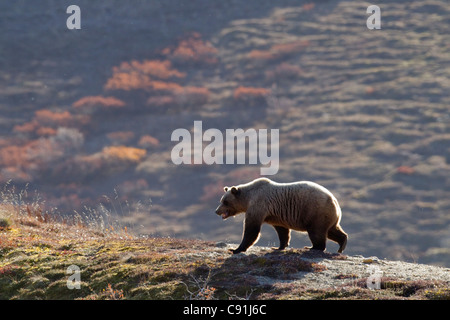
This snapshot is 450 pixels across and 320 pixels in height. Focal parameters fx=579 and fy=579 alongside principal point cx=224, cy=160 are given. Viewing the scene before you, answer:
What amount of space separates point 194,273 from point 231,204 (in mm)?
4801

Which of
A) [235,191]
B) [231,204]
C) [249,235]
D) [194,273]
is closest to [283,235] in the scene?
[249,235]

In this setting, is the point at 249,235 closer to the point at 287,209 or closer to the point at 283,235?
the point at 287,209

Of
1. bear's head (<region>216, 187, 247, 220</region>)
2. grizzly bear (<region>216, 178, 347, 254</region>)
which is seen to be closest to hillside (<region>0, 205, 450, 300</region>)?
grizzly bear (<region>216, 178, 347, 254</region>)

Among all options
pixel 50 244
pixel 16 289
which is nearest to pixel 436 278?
pixel 16 289

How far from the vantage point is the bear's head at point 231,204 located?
57.0ft

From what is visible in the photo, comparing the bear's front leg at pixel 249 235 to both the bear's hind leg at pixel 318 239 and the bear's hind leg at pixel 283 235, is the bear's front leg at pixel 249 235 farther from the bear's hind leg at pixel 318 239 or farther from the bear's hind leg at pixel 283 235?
the bear's hind leg at pixel 318 239

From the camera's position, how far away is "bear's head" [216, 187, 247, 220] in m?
17.4

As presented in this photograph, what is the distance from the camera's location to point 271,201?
16.5m

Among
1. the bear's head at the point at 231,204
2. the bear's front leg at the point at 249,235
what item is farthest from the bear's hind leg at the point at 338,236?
the bear's head at the point at 231,204

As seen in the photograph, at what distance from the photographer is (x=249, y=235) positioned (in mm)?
16188

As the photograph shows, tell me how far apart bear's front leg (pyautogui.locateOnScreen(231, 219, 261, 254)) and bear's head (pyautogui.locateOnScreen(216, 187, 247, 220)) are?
1.02 m

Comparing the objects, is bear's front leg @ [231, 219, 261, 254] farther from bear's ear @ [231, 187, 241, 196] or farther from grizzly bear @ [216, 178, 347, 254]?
bear's ear @ [231, 187, 241, 196]
